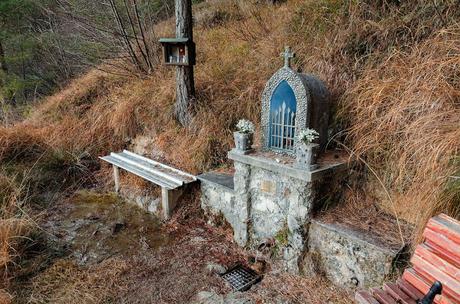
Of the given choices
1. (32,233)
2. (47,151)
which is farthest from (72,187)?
(32,233)

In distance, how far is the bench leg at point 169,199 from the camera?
3533mm

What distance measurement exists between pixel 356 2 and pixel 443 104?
70.1 inches

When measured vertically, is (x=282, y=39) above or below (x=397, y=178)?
above

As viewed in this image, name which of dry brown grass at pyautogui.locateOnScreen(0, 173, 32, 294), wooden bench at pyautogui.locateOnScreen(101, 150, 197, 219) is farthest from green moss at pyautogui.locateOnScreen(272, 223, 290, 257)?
dry brown grass at pyautogui.locateOnScreen(0, 173, 32, 294)

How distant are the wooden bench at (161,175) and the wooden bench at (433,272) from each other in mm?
2319

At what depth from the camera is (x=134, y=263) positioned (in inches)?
115

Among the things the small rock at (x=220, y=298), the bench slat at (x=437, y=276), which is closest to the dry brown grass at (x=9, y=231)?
the small rock at (x=220, y=298)

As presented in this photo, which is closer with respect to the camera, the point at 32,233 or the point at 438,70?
the point at 438,70

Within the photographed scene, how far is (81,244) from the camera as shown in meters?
3.24

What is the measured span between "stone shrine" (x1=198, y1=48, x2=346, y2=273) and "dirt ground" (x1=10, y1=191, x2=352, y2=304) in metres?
0.30

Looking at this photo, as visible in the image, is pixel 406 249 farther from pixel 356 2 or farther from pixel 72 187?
pixel 72 187

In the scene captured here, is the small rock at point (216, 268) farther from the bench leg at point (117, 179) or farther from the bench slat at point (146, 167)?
the bench leg at point (117, 179)

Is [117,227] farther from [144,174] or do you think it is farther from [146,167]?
[146,167]

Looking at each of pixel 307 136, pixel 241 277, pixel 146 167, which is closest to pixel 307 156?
pixel 307 136
